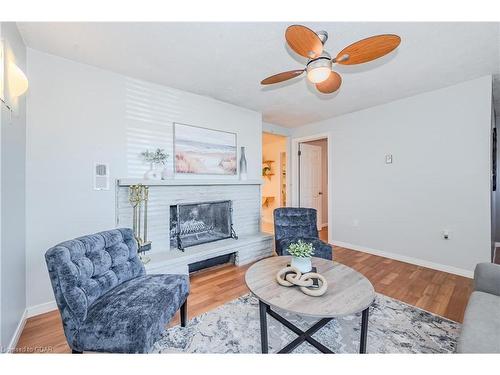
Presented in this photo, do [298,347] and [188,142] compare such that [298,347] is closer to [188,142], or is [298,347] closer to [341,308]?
[341,308]

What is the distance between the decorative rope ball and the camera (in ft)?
4.84

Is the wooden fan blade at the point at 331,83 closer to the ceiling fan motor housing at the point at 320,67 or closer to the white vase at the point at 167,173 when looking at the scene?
the ceiling fan motor housing at the point at 320,67

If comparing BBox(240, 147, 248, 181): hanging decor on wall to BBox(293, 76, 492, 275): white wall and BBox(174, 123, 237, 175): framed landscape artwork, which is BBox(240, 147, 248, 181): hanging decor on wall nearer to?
BBox(174, 123, 237, 175): framed landscape artwork

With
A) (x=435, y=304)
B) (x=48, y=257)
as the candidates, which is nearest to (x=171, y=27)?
(x=48, y=257)

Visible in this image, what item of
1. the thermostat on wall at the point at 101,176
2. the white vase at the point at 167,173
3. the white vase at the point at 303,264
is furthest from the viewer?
the white vase at the point at 167,173

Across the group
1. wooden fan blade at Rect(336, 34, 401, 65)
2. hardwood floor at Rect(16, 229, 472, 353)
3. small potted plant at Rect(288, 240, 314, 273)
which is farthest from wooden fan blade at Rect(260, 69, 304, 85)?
hardwood floor at Rect(16, 229, 472, 353)

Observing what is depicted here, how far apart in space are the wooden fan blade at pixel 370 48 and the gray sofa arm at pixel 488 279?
176cm

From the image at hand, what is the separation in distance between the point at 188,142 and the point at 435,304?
134 inches

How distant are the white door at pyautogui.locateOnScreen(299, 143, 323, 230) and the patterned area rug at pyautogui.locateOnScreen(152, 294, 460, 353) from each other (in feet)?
10.9

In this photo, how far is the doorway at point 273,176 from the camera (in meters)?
5.97

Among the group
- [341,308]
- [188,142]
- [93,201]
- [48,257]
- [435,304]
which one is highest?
[188,142]

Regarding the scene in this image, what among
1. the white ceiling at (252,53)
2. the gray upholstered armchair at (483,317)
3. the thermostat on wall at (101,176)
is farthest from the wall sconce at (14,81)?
the gray upholstered armchair at (483,317)

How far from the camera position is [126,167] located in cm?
262

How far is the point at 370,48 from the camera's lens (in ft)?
4.66
